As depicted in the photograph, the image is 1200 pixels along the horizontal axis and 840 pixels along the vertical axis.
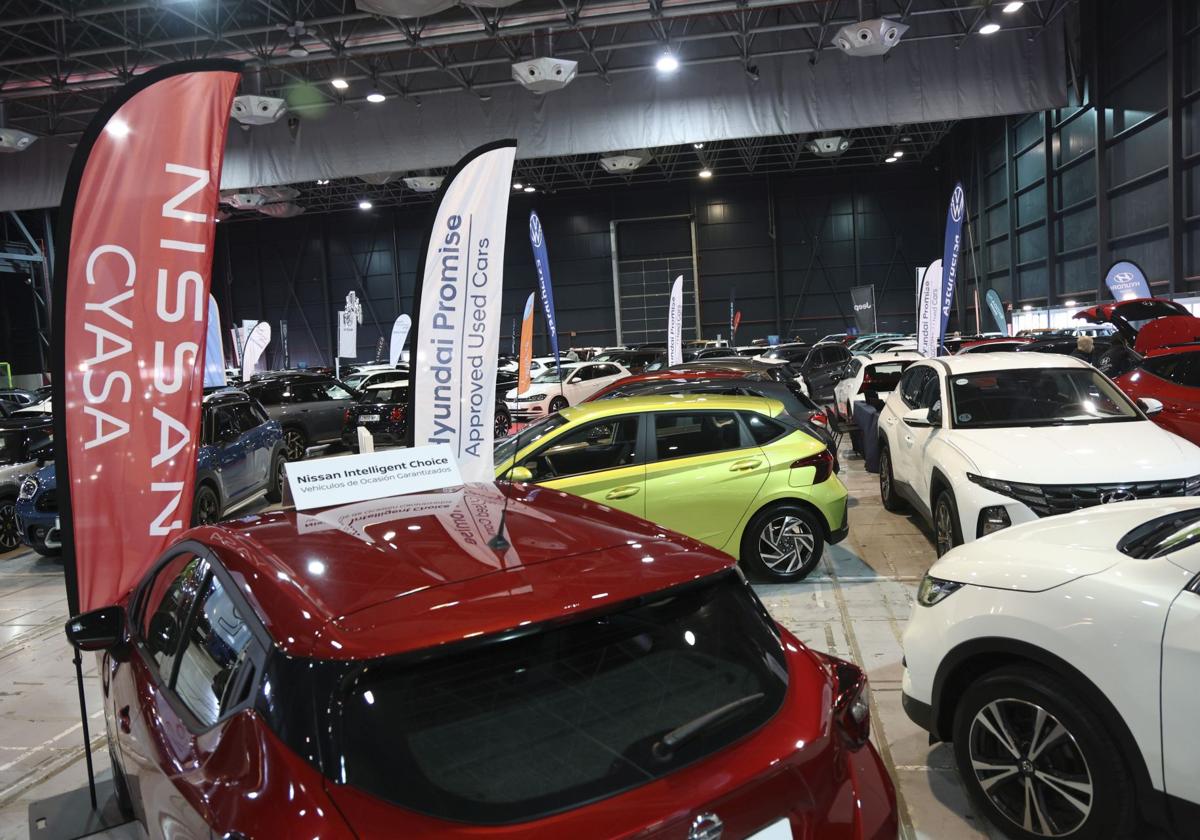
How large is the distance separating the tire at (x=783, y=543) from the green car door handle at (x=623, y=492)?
0.94 meters

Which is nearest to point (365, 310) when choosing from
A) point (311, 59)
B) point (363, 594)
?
point (311, 59)

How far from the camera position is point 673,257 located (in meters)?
38.6

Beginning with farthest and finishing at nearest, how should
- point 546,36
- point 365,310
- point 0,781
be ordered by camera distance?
point 365,310 < point 546,36 < point 0,781

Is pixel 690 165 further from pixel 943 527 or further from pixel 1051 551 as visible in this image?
pixel 1051 551

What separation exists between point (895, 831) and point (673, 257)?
37856 millimetres

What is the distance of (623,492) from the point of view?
6.03 metres

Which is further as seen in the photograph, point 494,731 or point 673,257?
point 673,257

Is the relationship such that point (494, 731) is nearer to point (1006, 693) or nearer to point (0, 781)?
point (1006, 693)

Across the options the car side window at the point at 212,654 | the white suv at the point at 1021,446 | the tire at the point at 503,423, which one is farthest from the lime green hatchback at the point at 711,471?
the tire at the point at 503,423

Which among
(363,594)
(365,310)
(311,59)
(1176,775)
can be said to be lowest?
(1176,775)

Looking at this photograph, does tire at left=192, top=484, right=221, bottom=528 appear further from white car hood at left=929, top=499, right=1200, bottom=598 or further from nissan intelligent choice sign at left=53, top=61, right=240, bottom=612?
white car hood at left=929, top=499, right=1200, bottom=598

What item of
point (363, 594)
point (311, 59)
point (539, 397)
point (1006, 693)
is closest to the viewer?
point (363, 594)

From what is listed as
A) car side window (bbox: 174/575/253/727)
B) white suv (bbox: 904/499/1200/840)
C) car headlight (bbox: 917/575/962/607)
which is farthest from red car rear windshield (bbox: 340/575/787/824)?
car headlight (bbox: 917/575/962/607)

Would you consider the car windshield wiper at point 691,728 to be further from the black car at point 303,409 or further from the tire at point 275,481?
the black car at point 303,409
